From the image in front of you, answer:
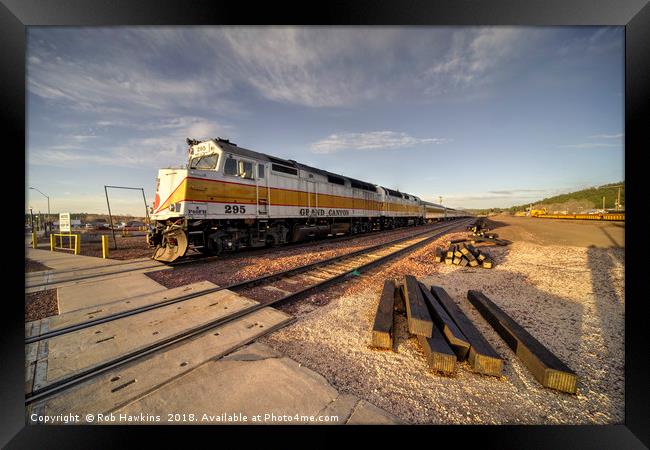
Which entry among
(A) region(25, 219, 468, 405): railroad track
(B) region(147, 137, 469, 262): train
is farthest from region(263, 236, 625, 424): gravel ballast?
(B) region(147, 137, 469, 262): train

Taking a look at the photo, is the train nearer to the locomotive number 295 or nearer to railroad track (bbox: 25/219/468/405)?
the locomotive number 295

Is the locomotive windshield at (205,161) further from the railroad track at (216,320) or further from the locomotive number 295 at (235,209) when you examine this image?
the railroad track at (216,320)

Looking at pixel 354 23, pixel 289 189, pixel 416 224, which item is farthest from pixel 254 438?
pixel 416 224

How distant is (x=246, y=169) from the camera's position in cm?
845

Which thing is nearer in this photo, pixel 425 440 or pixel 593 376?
→ pixel 425 440

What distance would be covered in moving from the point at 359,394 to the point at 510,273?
6807 mm

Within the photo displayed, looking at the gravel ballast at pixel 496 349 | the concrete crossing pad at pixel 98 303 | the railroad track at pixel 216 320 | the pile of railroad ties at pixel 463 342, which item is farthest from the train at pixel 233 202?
the pile of railroad ties at pixel 463 342

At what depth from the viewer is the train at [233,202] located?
699 centimetres

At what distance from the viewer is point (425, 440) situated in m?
1.67

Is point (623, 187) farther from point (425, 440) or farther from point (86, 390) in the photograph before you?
point (86, 390)

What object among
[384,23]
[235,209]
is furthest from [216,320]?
[235,209]

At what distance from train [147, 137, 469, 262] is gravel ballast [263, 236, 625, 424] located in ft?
16.3

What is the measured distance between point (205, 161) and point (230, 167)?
94cm

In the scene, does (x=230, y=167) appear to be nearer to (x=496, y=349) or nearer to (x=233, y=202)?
(x=233, y=202)
